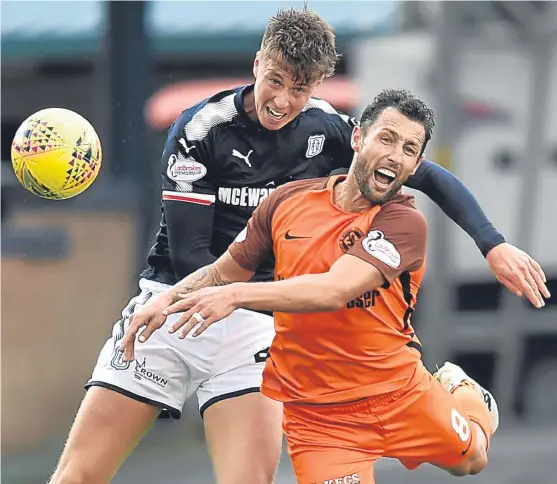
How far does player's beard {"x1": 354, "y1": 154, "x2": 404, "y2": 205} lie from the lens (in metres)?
4.70

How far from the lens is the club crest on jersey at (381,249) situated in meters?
4.61

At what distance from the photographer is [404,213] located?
475 centimetres

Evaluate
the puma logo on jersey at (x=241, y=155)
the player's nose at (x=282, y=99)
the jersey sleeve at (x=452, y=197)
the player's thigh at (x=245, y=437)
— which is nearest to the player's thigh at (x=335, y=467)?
the player's thigh at (x=245, y=437)

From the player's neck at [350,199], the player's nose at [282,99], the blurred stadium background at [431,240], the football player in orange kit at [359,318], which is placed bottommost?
the blurred stadium background at [431,240]

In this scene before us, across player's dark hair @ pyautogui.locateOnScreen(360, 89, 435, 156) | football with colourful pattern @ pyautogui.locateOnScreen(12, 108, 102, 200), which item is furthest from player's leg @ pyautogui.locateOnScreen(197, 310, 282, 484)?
player's dark hair @ pyautogui.locateOnScreen(360, 89, 435, 156)

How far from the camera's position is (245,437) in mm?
5145

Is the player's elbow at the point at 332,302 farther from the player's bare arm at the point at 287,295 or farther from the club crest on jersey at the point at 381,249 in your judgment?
the club crest on jersey at the point at 381,249

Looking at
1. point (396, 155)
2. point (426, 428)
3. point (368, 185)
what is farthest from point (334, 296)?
point (426, 428)

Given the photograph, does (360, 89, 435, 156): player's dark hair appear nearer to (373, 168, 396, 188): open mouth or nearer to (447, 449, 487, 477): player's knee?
(373, 168, 396, 188): open mouth

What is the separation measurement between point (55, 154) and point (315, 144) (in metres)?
1.07

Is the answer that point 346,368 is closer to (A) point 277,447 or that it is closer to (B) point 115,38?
(A) point 277,447

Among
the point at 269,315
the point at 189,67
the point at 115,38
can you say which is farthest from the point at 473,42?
the point at 269,315

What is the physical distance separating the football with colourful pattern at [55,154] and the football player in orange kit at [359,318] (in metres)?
0.75

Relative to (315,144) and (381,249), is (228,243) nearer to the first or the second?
(315,144)
